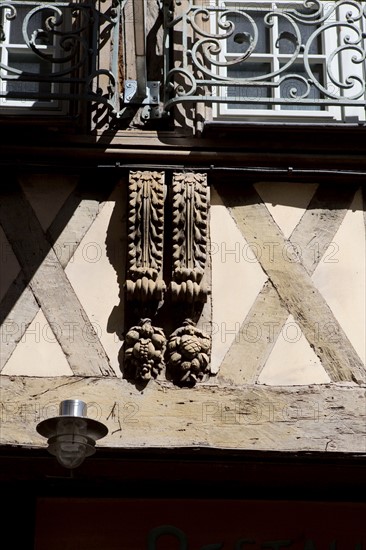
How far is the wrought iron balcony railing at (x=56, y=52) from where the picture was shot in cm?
671

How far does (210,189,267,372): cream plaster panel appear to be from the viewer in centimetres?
655

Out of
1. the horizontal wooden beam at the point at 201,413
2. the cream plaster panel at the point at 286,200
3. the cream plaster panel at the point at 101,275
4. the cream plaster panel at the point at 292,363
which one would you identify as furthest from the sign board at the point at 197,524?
the cream plaster panel at the point at 286,200

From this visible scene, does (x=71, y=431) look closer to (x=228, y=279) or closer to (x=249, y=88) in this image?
(x=228, y=279)

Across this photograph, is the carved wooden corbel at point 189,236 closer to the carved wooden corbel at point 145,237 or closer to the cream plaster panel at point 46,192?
the carved wooden corbel at point 145,237

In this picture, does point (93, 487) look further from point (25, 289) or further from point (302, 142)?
point (302, 142)

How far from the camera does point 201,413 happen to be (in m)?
A: 6.36

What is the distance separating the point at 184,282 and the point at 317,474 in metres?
1.15

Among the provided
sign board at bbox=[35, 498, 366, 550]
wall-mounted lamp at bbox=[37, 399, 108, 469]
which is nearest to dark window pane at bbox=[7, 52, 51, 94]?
wall-mounted lamp at bbox=[37, 399, 108, 469]

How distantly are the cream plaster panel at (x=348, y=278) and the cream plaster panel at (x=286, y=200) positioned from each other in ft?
0.71

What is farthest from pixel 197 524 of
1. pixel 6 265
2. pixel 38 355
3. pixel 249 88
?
pixel 249 88

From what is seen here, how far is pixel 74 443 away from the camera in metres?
5.88

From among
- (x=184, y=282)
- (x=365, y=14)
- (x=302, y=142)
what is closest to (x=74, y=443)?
(x=184, y=282)

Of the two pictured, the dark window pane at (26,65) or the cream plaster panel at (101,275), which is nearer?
the cream plaster panel at (101,275)

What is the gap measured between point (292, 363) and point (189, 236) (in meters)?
0.80
